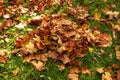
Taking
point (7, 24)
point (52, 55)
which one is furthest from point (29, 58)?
point (7, 24)

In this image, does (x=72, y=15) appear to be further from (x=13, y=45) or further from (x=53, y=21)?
(x=13, y=45)

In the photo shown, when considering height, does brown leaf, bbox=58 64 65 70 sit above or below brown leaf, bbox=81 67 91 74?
above

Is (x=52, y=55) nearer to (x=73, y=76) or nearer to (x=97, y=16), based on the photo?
(x=73, y=76)


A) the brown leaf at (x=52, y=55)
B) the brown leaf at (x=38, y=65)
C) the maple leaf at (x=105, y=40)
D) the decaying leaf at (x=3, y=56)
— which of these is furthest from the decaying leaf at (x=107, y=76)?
the decaying leaf at (x=3, y=56)

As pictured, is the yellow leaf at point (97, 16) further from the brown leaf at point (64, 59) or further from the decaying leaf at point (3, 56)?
the decaying leaf at point (3, 56)

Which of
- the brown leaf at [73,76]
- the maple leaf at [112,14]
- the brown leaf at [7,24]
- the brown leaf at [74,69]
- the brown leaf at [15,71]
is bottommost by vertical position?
the brown leaf at [73,76]

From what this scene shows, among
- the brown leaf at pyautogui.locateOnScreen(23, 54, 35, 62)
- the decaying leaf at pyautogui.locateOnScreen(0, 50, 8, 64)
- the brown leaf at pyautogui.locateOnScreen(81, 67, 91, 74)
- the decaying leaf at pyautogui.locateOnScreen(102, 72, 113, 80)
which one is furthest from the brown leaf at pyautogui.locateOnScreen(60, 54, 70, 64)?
the decaying leaf at pyautogui.locateOnScreen(0, 50, 8, 64)

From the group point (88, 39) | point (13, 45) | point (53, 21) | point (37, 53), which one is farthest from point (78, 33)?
point (13, 45)

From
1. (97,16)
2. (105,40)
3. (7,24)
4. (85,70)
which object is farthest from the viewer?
(97,16)

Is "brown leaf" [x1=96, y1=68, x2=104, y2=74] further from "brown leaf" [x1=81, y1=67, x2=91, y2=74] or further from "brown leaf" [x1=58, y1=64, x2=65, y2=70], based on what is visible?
"brown leaf" [x1=58, y1=64, x2=65, y2=70]
